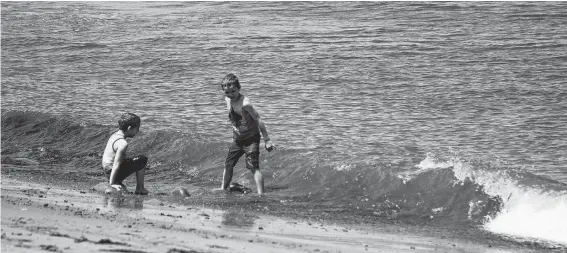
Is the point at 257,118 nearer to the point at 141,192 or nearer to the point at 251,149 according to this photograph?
the point at 251,149

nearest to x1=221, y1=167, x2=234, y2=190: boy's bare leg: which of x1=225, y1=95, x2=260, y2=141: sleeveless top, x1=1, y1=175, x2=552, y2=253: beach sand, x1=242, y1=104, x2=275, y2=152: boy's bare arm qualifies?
x1=225, y1=95, x2=260, y2=141: sleeveless top

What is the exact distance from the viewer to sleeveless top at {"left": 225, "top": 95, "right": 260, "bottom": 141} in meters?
10.6

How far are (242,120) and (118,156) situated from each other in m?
1.60

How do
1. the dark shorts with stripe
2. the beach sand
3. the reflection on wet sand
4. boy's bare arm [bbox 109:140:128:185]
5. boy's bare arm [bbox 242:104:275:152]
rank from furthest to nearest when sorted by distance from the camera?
the dark shorts with stripe, boy's bare arm [bbox 242:104:275:152], boy's bare arm [bbox 109:140:128:185], the reflection on wet sand, the beach sand

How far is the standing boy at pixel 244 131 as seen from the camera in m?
10.5

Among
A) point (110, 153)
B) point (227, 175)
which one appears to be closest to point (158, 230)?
point (110, 153)

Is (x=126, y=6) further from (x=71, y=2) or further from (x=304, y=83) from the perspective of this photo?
(x=304, y=83)

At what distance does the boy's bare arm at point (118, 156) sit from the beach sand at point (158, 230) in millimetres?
360

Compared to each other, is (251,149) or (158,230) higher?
(158,230)

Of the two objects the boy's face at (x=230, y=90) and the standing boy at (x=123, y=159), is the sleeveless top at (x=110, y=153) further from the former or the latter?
the boy's face at (x=230, y=90)

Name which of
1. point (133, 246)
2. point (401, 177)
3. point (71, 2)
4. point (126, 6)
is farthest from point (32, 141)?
point (71, 2)

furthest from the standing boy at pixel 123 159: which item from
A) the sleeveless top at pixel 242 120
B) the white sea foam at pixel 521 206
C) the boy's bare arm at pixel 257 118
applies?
the white sea foam at pixel 521 206

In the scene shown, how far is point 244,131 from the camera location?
35.4ft

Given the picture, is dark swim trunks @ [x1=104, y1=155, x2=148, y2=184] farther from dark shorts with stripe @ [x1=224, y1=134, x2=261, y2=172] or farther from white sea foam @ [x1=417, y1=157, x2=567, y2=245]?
white sea foam @ [x1=417, y1=157, x2=567, y2=245]
